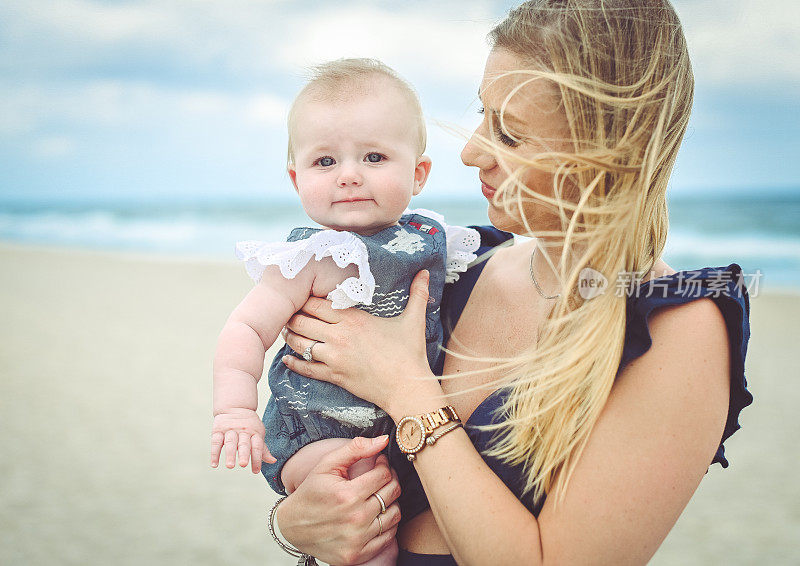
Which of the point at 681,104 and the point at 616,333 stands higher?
the point at 681,104

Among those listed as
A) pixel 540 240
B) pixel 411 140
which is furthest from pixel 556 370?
pixel 411 140

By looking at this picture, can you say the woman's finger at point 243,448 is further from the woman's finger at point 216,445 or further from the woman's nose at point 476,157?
the woman's nose at point 476,157

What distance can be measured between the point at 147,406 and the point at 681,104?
5.41m

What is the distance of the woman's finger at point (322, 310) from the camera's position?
1.77m

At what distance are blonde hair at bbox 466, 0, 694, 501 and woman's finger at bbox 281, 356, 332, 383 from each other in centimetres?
46

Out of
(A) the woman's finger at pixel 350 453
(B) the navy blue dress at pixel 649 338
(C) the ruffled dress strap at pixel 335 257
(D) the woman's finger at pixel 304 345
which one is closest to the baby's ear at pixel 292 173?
(C) the ruffled dress strap at pixel 335 257

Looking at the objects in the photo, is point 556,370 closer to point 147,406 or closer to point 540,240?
point 540,240

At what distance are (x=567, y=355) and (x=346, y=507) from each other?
63 centimetres

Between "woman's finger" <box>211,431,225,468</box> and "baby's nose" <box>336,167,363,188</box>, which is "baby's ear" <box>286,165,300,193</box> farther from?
"woman's finger" <box>211,431,225,468</box>

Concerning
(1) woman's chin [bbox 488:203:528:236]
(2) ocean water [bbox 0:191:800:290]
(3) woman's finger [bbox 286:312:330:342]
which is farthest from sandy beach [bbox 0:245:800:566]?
(2) ocean water [bbox 0:191:800:290]

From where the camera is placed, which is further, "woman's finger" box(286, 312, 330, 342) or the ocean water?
the ocean water

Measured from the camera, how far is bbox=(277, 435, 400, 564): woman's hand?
1.62 metres

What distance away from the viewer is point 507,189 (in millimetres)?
1644

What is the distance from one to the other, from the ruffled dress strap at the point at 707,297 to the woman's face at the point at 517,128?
0.33 meters
